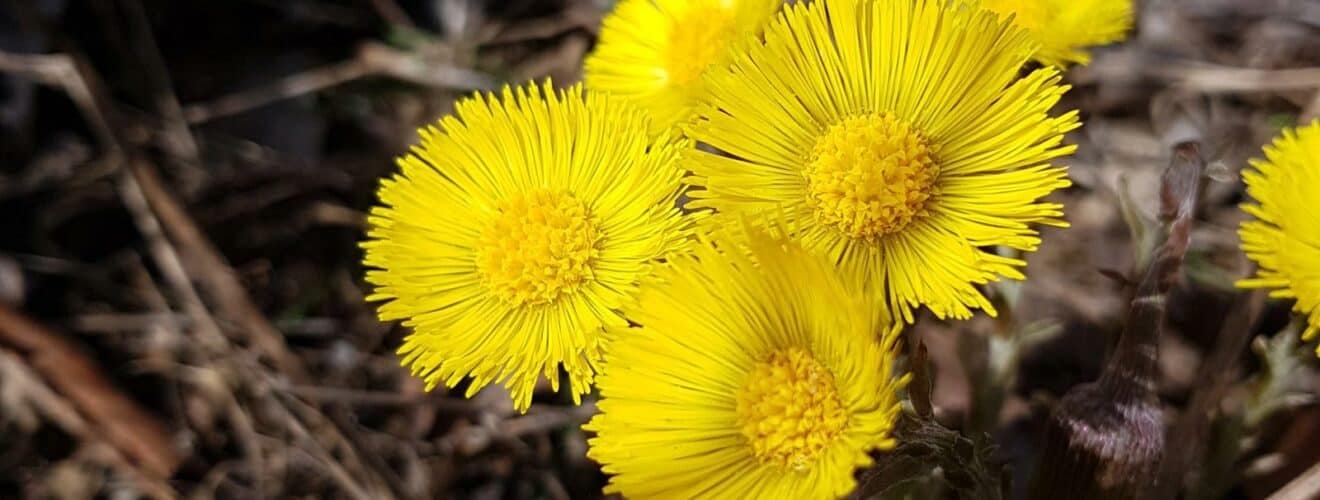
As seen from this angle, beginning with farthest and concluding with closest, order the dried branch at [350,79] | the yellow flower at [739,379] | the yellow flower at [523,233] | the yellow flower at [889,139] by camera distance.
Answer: the dried branch at [350,79] → the yellow flower at [523,233] → the yellow flower at [889,139] → the yellow flower at [739,379]

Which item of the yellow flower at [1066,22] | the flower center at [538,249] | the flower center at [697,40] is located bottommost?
the flower center at [538,249]

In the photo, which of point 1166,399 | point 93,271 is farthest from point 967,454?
point 93,271

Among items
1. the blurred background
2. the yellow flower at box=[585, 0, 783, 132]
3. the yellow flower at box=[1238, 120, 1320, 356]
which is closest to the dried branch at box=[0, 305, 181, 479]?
the blurred background

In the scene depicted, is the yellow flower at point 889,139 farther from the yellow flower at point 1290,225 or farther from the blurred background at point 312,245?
the blurred background at point 312,245

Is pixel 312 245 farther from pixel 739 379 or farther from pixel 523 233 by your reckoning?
pixel 739 379

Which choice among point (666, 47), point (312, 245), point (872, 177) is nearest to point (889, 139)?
point (872, 177)

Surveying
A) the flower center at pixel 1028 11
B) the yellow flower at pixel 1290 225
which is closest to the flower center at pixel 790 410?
the yellow flower at pixel 1290 225

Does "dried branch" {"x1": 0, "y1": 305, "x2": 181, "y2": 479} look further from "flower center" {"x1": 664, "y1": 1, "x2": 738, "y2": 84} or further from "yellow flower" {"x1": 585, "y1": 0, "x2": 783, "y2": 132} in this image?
"flower center" {"x1": 664, "y1": 1, "x2": 738, "y2": 84}
